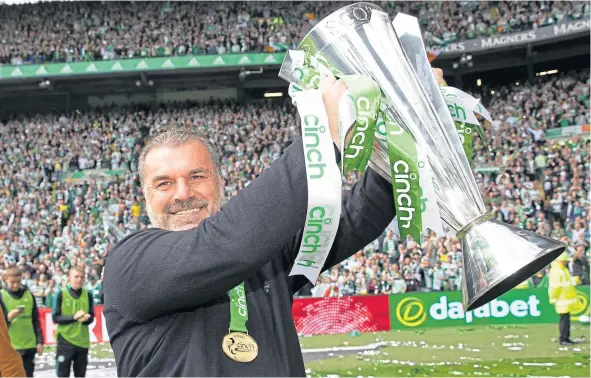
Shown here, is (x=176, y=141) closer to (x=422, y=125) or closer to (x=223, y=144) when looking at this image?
(x=422, y=125)

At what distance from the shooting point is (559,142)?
21.8 meters

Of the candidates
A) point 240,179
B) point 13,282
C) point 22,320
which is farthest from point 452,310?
point 240,179

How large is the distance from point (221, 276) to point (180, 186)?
0.40 m

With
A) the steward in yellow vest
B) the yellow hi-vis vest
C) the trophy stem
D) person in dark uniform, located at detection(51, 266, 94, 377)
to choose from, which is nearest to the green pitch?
the steward in yellow vest

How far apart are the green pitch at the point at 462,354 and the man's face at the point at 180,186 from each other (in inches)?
293

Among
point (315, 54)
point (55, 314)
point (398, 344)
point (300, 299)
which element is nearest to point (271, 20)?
point (300, 299)

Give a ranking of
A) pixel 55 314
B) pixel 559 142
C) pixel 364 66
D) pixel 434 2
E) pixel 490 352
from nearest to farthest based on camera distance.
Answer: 1. pixel 364 66
2. pixel 55 314
3. pixel 490 352
4. pixel 559 142
5. pixel 434 2

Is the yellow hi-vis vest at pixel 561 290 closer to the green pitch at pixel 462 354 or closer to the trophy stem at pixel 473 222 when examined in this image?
the green pitch at pixel 462 354

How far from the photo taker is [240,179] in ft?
68.2

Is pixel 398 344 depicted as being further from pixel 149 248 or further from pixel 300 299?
pixel 149 248

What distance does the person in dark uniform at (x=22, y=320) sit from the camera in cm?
793

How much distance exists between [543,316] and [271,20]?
18.1 m

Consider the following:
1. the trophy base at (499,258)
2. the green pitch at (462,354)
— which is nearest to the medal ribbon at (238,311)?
the trophy base at (499,258)

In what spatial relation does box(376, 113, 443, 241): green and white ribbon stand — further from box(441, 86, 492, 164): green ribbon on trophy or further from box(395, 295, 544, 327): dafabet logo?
box(395, 295, 544, 327): dafabet logo
